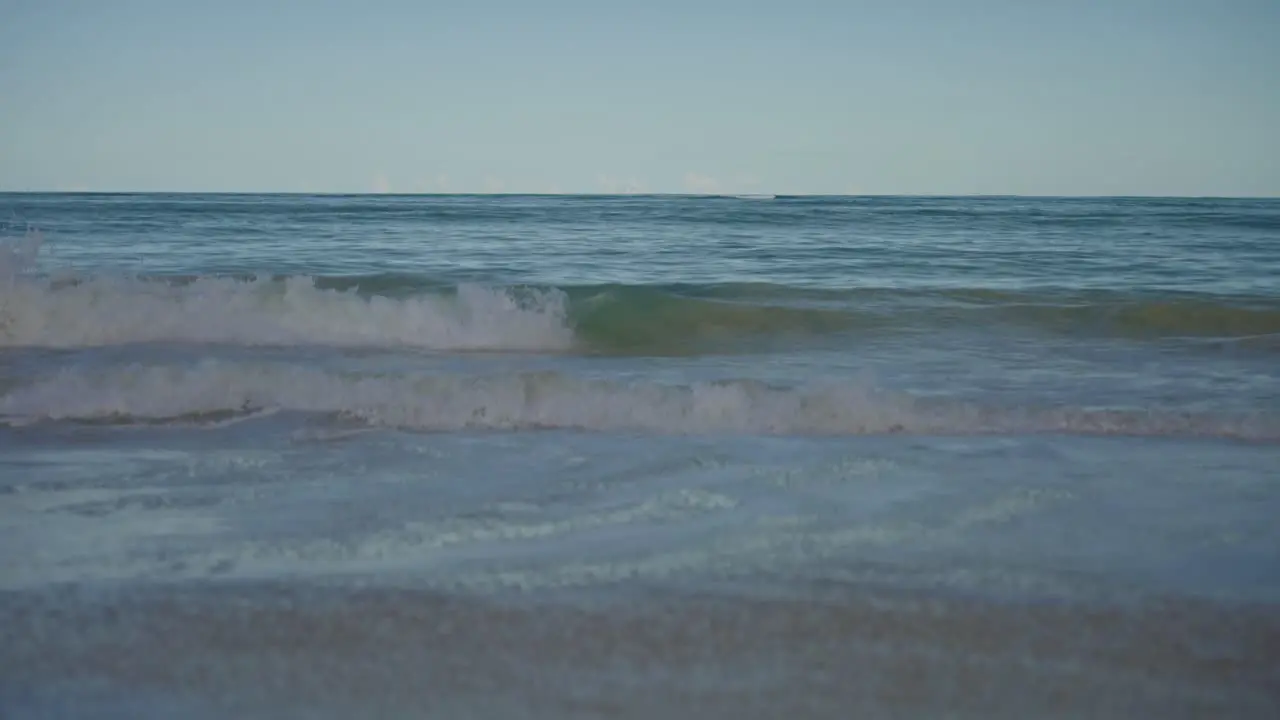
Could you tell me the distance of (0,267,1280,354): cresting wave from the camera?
31.3 feet

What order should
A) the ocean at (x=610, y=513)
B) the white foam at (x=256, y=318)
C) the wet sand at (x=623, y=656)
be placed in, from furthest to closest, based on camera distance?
the white foam at (x=256, y=318)
the ocean at (x=610, y=513)
the wet sand at (x=623, y=656)

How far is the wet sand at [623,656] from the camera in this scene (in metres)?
2.79

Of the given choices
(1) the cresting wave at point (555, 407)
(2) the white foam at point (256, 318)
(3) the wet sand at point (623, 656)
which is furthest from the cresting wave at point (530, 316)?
(3) the wet sand at point (623, 656)

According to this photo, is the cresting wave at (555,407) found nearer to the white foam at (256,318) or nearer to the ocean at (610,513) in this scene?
the ocean at (610,513)

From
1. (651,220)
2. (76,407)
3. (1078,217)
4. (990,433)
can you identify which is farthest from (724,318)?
(1078,217)

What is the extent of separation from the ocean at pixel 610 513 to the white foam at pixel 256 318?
4 centimetres

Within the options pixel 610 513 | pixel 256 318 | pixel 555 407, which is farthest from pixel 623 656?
pixel 256 318

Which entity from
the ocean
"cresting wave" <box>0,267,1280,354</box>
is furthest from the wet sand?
"cresting wave" <box>0,267,1280,354</box>

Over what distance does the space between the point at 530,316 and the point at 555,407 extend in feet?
12.6

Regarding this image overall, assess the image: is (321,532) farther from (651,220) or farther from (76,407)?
(651,220)

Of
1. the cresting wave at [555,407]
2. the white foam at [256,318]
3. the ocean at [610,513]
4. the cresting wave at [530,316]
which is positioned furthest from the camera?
the cresting wave at [530,316]

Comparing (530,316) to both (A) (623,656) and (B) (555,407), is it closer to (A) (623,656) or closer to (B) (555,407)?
(B) (555,407)

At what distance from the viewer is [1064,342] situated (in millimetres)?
10094

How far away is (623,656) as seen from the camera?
3068mm
